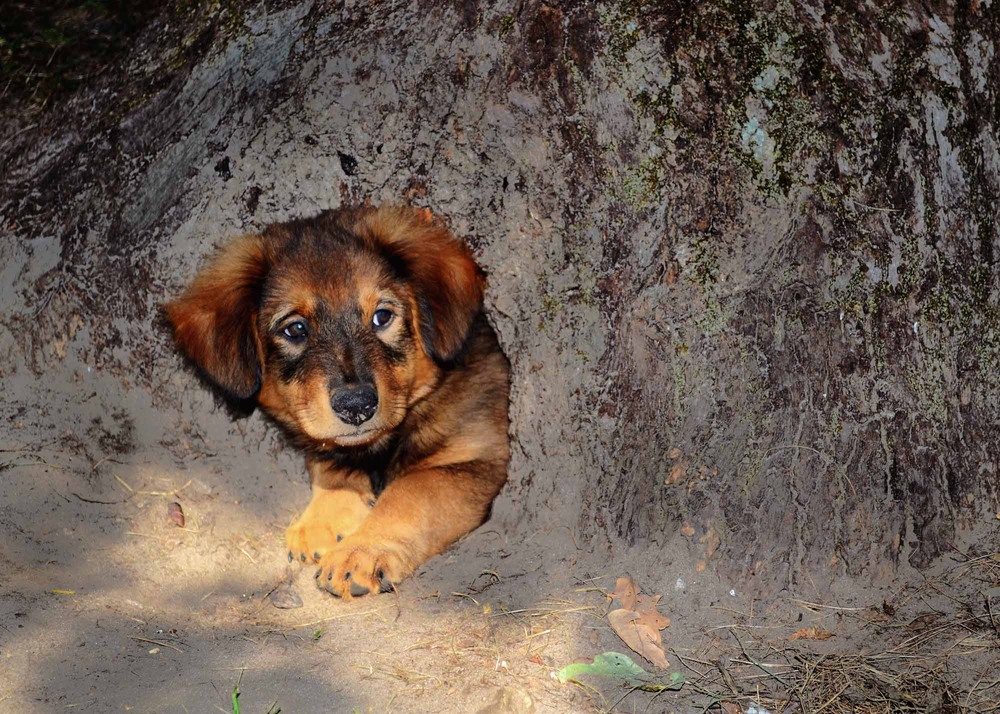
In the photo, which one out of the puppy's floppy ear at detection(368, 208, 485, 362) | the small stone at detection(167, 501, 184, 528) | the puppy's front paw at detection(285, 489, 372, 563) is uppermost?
the puppy's floppy ear at detection(368, 208, 485, 362)

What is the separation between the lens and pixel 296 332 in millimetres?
4039

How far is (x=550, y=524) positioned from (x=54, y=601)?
2.05 metres

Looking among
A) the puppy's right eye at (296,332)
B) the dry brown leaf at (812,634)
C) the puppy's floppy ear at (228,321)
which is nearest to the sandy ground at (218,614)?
the dry brown leaf at (812,634)

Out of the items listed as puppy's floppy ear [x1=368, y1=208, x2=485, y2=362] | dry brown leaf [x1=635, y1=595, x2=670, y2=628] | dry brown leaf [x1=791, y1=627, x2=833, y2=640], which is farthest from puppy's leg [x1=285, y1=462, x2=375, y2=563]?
dry brown leaf [x1=791, y1=627, x2=833, y2=640]

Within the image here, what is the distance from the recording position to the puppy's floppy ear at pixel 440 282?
410cm

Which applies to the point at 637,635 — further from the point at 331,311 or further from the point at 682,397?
the point at 331,311

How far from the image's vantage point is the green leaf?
3.07 m

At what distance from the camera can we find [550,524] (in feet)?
12.5

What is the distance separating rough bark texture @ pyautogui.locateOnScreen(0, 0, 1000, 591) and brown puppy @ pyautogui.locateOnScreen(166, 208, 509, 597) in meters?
0.31

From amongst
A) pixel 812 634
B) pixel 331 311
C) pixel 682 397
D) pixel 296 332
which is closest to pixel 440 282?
pixel 331 311

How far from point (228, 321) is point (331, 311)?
0.53 meters

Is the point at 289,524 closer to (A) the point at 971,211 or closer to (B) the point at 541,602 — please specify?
(B) the point at 541,602

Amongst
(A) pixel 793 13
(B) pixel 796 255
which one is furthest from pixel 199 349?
(A) pixel 793 13

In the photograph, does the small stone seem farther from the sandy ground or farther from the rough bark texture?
the rough bark texture
